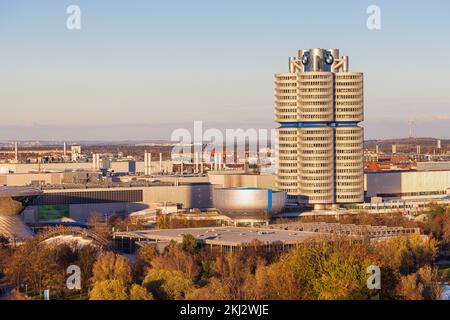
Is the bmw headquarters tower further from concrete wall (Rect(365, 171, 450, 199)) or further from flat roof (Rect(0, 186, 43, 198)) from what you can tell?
flat roof (Rect(0, 186, 43, 198))

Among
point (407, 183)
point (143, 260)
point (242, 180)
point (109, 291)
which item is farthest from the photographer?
point (407, 183)

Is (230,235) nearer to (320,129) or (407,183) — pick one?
(320,129)

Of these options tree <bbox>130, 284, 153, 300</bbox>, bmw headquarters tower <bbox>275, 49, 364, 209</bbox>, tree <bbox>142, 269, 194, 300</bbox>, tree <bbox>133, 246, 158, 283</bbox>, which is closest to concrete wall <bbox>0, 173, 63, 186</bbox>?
bmw headquarters tower <bbox>275, 49, 364, 209</bbox>

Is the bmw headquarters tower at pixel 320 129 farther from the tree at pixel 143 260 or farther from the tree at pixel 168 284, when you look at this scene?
the tree at pixel 168 284

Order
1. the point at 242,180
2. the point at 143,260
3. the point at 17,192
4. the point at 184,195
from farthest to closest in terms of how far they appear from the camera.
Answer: the point at 242,180
the point at 184,195
the point at 17,192
the point at 143,260

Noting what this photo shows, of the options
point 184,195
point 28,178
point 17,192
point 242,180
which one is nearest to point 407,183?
point 242,180

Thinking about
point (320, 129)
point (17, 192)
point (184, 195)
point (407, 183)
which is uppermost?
point (320, 129)
